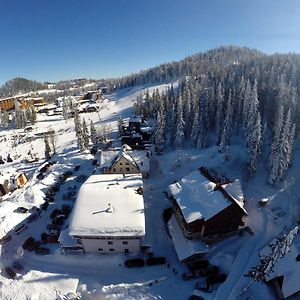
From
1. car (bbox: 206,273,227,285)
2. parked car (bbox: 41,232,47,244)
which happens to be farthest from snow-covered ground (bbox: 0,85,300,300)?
parked car (bbox: 41,232,47,244)

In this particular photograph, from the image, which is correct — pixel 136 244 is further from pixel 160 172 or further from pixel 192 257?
pixel 160 172

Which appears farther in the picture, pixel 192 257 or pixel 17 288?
pixel 192 257

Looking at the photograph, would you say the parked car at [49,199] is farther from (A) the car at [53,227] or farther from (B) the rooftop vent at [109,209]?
(B) the rooftop vent at [109,209]

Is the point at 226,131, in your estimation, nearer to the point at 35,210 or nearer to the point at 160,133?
the point at 160,133

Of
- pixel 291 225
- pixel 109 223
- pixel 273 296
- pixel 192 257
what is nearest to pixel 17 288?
pixel 109 223

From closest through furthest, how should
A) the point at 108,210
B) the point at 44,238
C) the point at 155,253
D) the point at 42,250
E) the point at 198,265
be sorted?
the point at 198,265, the point at 155,253, the point at 108,210, the point at 42,250, the point at 44,238

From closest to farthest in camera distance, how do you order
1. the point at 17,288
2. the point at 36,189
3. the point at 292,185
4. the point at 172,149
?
the point at 17,288, the point at 292,185, the point at 36,189, the point at 172,149

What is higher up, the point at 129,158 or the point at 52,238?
the point at 129,158

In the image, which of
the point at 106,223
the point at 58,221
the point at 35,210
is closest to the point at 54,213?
the point at 58,221
